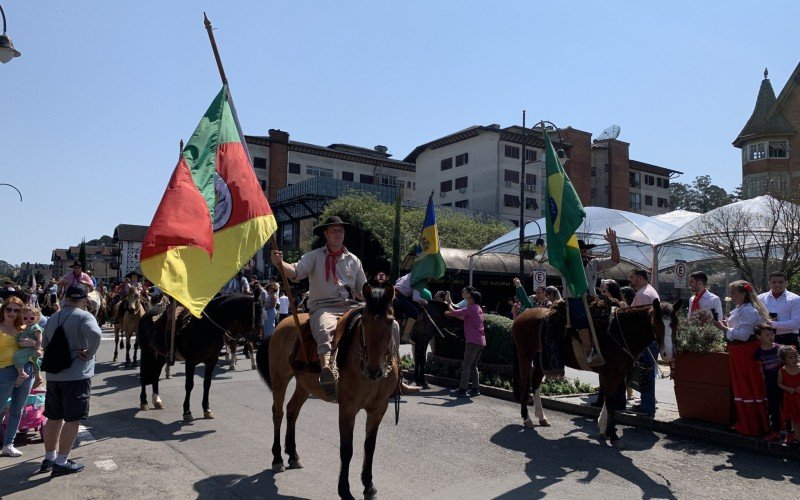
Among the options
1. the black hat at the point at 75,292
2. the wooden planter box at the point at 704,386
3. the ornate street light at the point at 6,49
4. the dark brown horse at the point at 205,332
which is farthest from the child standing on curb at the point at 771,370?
the ornate street light at the point at 6,49

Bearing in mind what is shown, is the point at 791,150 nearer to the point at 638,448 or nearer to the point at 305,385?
the point at 638,448

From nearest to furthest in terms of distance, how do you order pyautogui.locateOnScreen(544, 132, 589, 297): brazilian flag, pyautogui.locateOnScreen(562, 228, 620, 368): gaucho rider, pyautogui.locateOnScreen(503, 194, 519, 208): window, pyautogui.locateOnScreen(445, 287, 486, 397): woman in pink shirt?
pyautogui.locateOnScreen(562, 228, 620, 368): gaucho rider → pyautogui.locateOnScreen(544, 132, 589, 297): brazilian flag → pyautogui.locateOnScreen(445, 287, 486, 397): woman in pink shirt → pyautogui.locateOnScreen(503, 194, 519, 208): window

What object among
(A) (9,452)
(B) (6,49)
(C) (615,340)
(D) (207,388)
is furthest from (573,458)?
(B) (6,49)

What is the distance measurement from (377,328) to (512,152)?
52.5m

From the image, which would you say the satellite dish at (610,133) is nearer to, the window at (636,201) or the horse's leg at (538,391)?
the window at (636,201)

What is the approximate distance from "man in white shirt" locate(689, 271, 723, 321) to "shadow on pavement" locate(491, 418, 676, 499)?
2.07 m

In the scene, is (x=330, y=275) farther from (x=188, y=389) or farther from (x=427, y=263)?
(x=427, y=263)

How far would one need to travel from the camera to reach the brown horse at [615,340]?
24.7 feet

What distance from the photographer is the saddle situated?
581 cm

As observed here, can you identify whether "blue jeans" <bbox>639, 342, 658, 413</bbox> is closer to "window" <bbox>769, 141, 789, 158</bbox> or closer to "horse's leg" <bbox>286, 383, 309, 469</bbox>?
"horse's leg" <bbox>286, 383, 309, 469</bbox>

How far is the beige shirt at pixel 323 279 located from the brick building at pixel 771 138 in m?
45.2

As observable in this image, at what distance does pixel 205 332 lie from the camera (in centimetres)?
967

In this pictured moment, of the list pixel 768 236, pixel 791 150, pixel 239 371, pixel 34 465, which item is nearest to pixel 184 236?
pixel 34 465

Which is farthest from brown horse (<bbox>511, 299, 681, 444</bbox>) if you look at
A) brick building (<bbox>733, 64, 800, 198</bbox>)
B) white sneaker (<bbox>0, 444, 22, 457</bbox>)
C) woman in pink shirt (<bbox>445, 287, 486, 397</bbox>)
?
brick building (<bbox>733, 64, 800, 198</bbox>)
